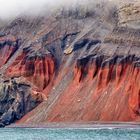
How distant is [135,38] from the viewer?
192 m

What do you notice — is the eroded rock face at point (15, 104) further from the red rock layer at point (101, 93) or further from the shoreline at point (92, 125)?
the red rock layer at point (101, 93)

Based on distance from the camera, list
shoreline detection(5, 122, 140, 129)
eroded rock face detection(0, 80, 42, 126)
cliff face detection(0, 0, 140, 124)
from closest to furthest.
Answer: shoreline detection(5, 122, 140, 129) < cliff face detection(0, 0, 140, 124) < eroded rock face detection(0, 80, 42, 126)

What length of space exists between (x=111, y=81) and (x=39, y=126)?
74.4 feet

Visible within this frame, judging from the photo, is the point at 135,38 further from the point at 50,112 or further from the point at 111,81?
the point at 50,112

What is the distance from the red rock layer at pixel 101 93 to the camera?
175375 mm

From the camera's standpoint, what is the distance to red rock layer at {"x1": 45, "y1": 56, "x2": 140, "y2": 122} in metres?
175

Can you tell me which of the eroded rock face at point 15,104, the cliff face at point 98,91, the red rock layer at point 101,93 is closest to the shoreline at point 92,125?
the cliff face at point 98,91

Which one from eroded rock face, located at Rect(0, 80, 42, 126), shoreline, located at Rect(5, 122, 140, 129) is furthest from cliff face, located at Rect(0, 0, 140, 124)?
shoreline, located at Rect(5, 122, 140, 129)

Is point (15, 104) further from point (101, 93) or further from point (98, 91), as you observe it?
point (101, 93)

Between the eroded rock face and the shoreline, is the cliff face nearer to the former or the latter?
the eroded rock face

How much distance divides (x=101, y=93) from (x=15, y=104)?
2601cm

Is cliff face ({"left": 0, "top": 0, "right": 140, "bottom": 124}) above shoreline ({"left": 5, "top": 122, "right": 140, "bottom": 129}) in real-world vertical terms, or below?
above

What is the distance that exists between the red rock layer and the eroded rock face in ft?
32.3

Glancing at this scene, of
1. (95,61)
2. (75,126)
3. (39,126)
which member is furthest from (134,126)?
(95,61)
